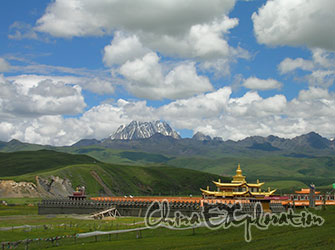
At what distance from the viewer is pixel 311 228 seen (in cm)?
5069

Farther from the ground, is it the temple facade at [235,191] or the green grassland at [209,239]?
the temple facade at [235,191]

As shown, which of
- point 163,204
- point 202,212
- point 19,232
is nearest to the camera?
point 19,232

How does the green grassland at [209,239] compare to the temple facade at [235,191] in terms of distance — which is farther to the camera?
the temple facade at [235,191]

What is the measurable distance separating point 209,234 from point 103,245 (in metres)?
17.2

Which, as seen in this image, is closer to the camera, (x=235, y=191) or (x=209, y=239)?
(x=209, y=239)

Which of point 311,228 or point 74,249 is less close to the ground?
point 311,228

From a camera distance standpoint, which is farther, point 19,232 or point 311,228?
point 19,232

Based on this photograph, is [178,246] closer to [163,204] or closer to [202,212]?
[202,212]

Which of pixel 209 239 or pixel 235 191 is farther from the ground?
pixel 235 191

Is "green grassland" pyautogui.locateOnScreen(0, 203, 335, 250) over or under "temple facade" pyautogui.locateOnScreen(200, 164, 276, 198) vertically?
under

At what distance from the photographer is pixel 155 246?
5466 cm

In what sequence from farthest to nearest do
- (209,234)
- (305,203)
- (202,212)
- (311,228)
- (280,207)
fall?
1. (305,203)
2. (280,207)
3. (202,212)
4. (209,234)
5. (311,228)

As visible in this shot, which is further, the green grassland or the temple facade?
the temple facade

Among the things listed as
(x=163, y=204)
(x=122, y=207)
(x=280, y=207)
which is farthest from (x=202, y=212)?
(x=280, y=207)
